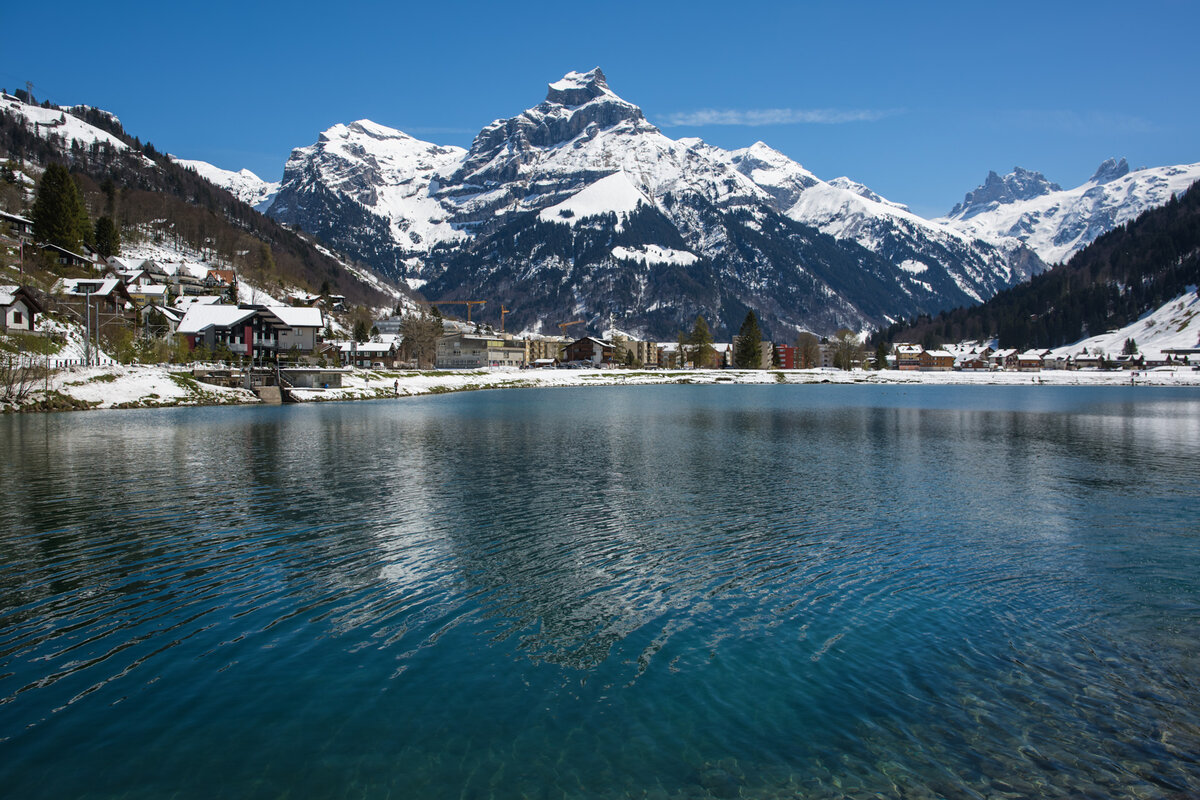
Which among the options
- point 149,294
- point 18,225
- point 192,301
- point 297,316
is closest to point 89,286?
point 297,316

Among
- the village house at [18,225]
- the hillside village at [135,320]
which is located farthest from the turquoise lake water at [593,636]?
the village house at [18,225]

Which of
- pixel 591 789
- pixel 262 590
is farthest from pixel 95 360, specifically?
pixel 591 789

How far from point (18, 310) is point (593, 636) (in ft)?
306

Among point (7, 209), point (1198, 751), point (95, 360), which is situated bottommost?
point (1198, 751)

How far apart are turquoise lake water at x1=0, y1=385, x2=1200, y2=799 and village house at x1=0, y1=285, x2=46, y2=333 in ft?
194

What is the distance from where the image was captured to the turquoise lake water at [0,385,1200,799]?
31.6 ft

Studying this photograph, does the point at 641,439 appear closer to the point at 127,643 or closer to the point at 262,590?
the point at 262,590

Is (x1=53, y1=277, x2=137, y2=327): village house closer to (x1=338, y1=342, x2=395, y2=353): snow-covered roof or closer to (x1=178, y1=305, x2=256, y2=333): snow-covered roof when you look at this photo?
(x1=178, y1=305, x2=256, y2=333): snow-covered roof

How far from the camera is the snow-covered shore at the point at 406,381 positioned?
71000 mm

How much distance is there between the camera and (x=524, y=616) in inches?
606

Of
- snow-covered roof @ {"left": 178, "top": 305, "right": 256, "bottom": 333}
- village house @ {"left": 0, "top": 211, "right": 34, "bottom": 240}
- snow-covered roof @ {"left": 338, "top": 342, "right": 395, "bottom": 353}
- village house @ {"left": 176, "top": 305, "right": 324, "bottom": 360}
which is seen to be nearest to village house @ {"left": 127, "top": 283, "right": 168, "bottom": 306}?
snow-covered roof @ {"left": 178, "top": 305, "right": 256, "bottom": 333}

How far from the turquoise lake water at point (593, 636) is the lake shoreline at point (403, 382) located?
1778 inches

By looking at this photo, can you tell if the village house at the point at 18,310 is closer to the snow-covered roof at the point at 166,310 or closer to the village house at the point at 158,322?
the village house at the point at 158,322

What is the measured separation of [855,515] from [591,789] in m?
18.7
